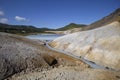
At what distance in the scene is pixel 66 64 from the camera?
96.2 feet

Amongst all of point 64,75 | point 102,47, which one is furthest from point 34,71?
point 102,47

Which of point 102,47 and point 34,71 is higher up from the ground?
point 102,47

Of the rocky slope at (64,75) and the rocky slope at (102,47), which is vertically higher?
the rocky slope at (102,47)

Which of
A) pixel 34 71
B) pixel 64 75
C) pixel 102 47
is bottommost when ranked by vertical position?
pixel 64 75

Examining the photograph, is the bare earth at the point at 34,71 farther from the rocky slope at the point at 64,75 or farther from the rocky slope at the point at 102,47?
the rocky slope at the point at 102,47

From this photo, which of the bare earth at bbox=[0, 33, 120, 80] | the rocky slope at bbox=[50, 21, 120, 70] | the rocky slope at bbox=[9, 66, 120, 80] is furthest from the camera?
the rocky slope at bbox=[50, 21, 120, 70]

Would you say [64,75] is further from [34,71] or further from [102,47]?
[102,47]

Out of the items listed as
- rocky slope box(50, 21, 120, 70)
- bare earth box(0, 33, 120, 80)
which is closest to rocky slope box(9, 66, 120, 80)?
bare earth box(0, 33, 120, 80)

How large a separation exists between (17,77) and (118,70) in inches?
599

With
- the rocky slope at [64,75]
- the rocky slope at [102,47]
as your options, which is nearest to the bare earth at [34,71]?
the rocky slope at [64,75]

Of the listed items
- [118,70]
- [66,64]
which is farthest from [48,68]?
[118,70]

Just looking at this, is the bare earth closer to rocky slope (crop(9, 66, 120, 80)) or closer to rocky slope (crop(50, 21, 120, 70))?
rocky slope (crop(9, 66, 120, 80))

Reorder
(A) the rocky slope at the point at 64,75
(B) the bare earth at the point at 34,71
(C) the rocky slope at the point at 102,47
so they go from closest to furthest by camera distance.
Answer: (A) the rocky slope at the point at 64,75 → (B) the bare earth at the point at 34,71 → (C) the rocky slope at the point at 102,47

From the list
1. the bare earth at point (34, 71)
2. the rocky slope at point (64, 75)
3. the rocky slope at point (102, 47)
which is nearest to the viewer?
the rocky slope at point (64, 75)
